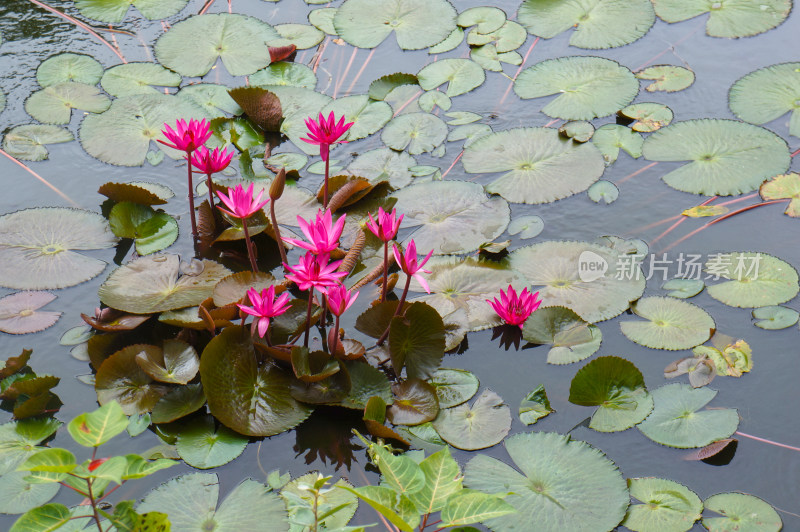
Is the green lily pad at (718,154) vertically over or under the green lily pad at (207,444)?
over

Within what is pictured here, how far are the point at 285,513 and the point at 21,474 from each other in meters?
0.74

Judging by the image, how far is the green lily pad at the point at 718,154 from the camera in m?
2.93

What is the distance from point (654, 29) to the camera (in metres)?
3.79

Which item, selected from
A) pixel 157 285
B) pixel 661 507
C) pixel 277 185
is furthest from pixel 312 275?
pixel 661 507

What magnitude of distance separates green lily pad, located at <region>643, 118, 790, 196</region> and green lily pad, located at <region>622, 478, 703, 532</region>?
140 centimetres

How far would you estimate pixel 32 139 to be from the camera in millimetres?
3291

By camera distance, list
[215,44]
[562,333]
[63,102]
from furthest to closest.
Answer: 1. [215,44]
2. [63,102]
3. [562,333]

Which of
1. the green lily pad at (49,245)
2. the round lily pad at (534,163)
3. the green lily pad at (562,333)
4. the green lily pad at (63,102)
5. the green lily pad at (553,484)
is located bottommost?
the green lily pad at (553,484)

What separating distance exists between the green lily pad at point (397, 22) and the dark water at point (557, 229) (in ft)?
0.24

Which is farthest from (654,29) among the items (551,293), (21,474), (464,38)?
(21,474)

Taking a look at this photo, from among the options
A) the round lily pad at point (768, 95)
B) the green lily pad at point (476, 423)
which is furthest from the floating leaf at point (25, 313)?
the round lily pad at point (768, 95)

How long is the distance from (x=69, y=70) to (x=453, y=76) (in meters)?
1.90

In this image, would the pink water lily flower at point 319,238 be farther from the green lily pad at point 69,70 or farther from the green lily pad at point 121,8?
the green lily pad at point 121,8

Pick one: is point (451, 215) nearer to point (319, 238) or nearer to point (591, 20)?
point (319, 238)
